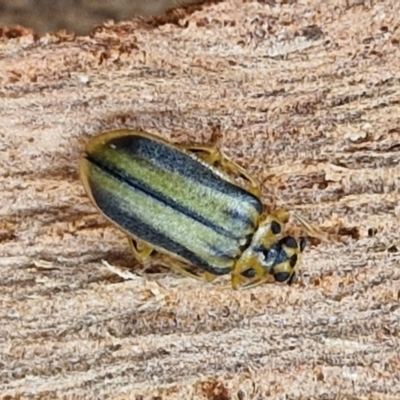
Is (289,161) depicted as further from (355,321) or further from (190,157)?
(355,321)

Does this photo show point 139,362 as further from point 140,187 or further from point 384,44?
point 384,44

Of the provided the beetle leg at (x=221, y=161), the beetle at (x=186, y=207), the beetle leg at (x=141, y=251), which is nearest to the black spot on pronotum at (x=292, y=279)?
the beetle at (x=186, y=207)

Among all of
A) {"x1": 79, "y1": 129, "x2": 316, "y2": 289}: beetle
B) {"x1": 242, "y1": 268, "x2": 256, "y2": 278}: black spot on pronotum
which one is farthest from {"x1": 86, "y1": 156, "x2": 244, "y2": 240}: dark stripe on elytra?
{"x1": 242, "y1": 268, "x2": 256, "y2": 278}: black spot on pronotum

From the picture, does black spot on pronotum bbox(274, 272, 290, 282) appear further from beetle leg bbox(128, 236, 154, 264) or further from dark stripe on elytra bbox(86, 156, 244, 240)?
beetle leg bbox(128, 236, 154, 264)

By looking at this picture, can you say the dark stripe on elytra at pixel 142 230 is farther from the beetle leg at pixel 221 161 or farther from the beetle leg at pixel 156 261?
the beetle leg at pixel 221 161

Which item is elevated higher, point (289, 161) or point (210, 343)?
point (289, 161)

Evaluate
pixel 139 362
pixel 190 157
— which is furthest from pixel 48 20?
pixel 139 362

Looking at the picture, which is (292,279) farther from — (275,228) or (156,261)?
(156,261)

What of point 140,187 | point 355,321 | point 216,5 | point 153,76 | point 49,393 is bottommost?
point 49,393
